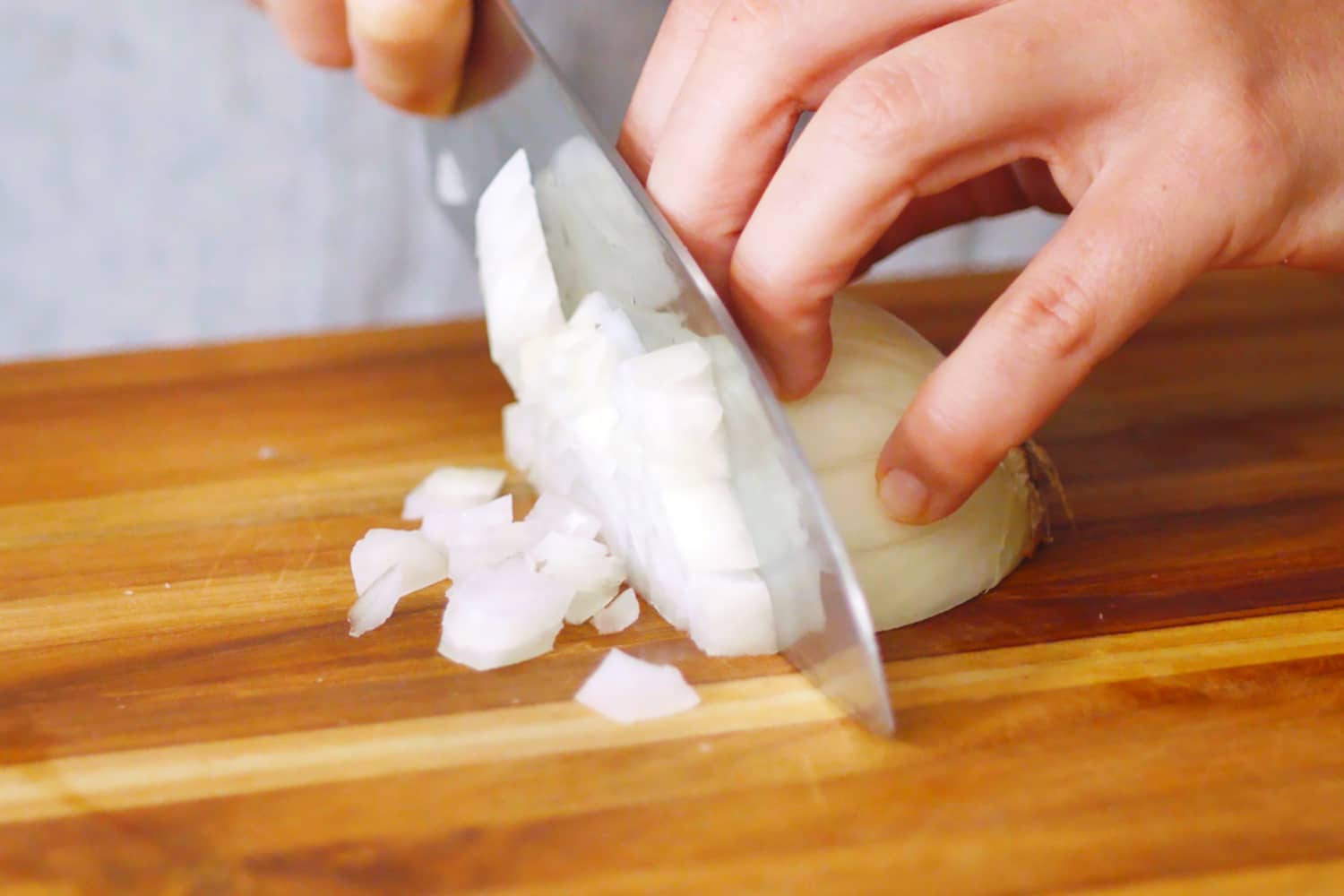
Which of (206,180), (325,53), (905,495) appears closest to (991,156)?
(905,495)

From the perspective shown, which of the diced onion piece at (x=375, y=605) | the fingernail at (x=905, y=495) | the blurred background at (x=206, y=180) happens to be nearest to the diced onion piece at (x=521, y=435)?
the diced onion piece at (x=375, y=605)

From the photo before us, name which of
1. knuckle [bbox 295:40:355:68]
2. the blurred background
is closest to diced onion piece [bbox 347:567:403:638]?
knuckle [bbox 295:40:355:68]

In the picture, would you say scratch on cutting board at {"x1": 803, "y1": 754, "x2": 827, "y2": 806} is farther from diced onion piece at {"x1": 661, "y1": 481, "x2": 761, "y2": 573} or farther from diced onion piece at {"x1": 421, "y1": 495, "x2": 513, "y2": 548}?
diced onion piece at {"x1": 421, "y1": 495, "x2": 513, "y2": 548}

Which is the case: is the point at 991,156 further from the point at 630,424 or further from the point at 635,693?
the point at 635,693

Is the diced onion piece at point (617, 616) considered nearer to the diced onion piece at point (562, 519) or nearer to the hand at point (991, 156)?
the diced onion piece at point (562, 519)

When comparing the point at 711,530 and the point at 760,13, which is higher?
the point at 760,13
